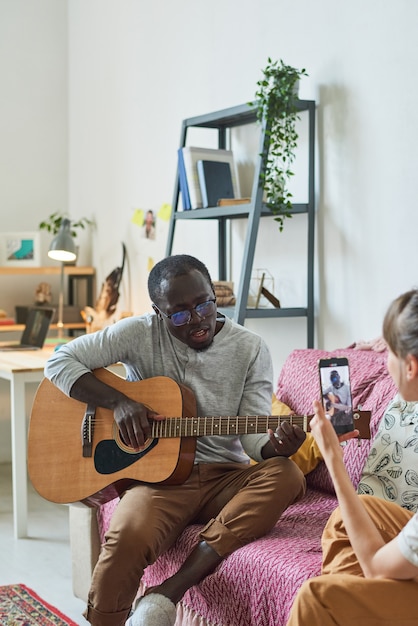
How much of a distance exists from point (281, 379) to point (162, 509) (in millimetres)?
781

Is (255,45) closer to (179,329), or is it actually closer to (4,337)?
(179,329)

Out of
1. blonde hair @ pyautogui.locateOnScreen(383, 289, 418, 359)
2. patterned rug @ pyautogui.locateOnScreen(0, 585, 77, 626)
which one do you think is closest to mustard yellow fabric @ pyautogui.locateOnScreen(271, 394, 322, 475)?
patterned rug @ pyautogui.locateOnScreen(0, 585, 77, 626)

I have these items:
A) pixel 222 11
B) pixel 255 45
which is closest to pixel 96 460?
pixel 255 45

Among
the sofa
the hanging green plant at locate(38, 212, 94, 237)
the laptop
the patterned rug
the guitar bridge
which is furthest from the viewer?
the hanging green plant at locate(38, 212, 94, 237)

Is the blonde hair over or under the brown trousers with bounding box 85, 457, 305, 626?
over

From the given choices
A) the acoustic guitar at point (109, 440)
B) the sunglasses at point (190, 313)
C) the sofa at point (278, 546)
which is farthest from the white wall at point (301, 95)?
the acoustic guitar at point (109, 440)

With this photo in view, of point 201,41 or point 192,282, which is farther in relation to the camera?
point 201,41

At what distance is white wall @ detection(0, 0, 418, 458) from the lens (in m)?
2.96

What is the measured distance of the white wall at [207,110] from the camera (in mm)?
2965

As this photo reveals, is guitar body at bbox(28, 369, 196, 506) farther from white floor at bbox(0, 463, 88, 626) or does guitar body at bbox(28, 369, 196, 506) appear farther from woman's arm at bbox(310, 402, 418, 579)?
woman's arm at bbox(310, 402, 418, 579)

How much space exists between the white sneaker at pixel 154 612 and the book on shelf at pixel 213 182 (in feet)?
5.78

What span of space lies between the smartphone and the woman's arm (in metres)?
0.19

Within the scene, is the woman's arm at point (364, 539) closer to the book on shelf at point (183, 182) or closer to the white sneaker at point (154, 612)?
the white sneaker at point (154, 612)

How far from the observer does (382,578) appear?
5.24 ft
